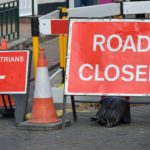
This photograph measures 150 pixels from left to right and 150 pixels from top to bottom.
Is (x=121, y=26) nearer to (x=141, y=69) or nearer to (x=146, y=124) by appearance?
(x=141, y=69)

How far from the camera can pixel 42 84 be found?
8.06 meters

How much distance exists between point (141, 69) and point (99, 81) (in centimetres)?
49

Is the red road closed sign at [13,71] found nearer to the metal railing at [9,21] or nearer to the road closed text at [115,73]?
the road closed text at [115,73]

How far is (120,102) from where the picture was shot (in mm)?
8148

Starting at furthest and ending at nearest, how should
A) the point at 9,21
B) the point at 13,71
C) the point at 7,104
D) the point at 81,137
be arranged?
the point at 9,21 → the point at 7,104 → the point at 13,71 → the point at 81,137

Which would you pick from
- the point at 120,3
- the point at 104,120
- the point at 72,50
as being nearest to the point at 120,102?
the point at 104,120

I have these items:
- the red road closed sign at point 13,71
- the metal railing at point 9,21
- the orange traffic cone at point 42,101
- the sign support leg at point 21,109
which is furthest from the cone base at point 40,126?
the metal railing at point 9,21

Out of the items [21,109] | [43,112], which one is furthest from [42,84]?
[21,109]

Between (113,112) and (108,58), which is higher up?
(108,58)

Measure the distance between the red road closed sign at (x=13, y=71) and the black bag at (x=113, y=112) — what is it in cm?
98

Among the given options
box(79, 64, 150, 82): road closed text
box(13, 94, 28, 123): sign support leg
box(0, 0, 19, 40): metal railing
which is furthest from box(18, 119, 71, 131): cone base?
box(0, 0, 19, 40): metal railing

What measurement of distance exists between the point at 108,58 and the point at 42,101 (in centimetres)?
93

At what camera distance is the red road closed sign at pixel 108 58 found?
7789 millimetres

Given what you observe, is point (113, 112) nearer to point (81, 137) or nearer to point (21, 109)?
point (81, 137)
